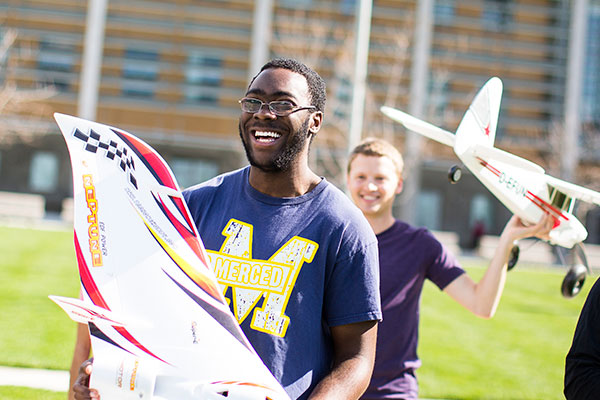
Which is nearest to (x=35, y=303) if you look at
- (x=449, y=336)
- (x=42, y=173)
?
(x=449, y=336)

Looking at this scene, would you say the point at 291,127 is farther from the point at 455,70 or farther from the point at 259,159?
the point at 455,70

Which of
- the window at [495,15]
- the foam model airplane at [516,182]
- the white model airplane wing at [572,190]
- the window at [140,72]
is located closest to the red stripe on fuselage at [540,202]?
the foam model airplane at [516,182]

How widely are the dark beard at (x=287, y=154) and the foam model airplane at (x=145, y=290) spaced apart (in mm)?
269

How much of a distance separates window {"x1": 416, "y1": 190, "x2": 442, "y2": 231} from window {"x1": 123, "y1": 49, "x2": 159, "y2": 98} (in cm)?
1903

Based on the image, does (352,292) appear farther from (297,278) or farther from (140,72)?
(140,72)

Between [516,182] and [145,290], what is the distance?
2.21 metres

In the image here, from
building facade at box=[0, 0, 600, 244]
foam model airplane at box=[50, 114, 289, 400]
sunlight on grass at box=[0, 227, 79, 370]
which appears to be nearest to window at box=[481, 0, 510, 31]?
building facade at box=[0, 0, 600, 244]

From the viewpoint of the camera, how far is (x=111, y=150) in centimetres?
204

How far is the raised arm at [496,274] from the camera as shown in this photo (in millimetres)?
3166

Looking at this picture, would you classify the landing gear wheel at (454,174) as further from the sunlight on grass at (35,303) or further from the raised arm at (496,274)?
the sunlight on grass at (35,303)

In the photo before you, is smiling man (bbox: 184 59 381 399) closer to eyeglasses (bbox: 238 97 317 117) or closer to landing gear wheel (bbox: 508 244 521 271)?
eyeglasses (bbox: 238 97 317 117)

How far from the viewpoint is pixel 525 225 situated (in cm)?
327

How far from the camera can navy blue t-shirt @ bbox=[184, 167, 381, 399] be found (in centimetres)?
193

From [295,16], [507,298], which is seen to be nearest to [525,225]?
[507,298]
